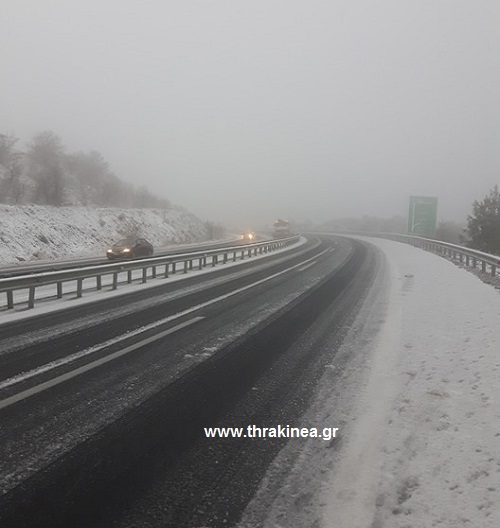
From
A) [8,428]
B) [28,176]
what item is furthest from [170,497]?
[28,176]

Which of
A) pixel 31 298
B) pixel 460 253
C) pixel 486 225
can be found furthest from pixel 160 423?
pixel 486 225

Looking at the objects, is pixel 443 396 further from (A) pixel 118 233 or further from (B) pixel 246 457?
(A) pixel 118 233

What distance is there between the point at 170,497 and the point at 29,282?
30.9 feet

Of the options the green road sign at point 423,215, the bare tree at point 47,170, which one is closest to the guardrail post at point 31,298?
the bare tree at point 47,170

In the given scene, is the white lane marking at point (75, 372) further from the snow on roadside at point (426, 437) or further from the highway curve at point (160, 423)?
the snow on roadside at point (426, 437)

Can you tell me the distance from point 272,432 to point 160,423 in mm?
1142

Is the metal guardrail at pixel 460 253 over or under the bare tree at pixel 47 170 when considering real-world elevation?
under

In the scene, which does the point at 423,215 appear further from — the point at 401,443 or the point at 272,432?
the point at 272,432

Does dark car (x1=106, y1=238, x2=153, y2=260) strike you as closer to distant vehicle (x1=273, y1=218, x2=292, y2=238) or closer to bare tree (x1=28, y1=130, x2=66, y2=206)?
bare tree (x1=28, y1=130, x2=66, y2=206)

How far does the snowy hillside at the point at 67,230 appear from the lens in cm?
2831

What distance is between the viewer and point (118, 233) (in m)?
41.1

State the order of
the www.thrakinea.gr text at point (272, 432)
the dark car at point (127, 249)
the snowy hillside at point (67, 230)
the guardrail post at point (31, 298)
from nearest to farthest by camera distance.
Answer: the www.thrakinea.gr text at point (272, 432)
the guardrail post at point (31, 298)
the dark car at point (127, 249)
the snowy hillside at point (67, 230)

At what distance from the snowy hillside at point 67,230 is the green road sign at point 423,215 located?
30033mm

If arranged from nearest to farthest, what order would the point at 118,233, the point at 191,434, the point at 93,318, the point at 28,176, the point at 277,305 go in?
the point at 191,434 → the point at 93,318 → the point at 277,305 → the point at 118,233 → the point at 28,176
